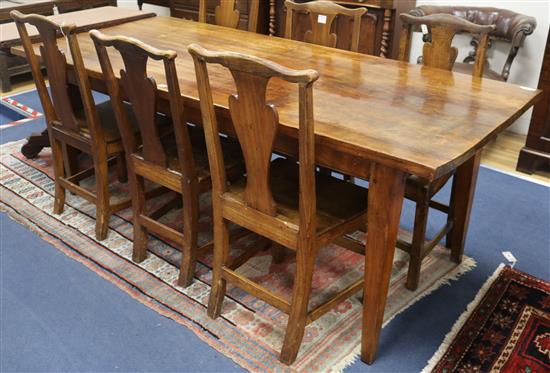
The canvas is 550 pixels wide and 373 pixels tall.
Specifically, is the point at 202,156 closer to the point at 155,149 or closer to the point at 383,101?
the point at 155,149

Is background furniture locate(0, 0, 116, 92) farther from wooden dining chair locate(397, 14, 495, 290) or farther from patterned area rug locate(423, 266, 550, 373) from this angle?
patterned area rug locate(423, 266, 550, 373)

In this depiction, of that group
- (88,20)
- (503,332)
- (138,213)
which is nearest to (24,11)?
(88,20)

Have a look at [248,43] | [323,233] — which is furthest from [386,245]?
[248,43]

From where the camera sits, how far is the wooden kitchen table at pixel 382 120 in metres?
1.59

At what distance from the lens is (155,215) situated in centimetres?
252

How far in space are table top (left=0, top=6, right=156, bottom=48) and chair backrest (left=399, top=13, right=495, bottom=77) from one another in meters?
1.65

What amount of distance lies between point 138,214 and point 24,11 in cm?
244

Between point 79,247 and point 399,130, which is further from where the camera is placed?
point 79,247

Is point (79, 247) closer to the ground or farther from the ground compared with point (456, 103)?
closer to the ground

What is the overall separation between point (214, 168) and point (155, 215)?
0.74 metres

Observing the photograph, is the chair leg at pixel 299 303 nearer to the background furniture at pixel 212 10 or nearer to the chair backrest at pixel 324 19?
the chair backrest at pixel 324 19

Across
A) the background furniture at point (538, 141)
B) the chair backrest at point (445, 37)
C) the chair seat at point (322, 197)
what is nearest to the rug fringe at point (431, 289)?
the chair seat at point (322, 197)

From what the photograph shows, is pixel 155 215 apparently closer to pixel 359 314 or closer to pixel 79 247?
pixel 79 247

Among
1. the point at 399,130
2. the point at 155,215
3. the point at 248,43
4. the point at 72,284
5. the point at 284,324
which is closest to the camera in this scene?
the point at 399,130
